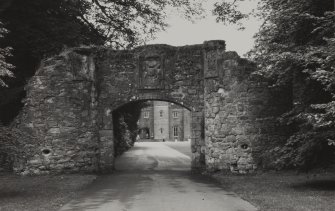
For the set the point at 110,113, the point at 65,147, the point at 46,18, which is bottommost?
the point at 65,147

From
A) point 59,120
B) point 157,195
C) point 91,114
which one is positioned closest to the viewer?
point 157,195

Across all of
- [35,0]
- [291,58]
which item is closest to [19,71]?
[35,0]

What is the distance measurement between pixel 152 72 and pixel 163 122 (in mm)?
57158

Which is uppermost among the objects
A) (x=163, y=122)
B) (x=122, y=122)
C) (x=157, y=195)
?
(x=163, y=122)

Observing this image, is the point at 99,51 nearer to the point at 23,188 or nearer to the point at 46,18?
the point at 46,18

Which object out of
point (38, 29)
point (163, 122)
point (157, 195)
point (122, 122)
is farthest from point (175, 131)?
point (157, 195)

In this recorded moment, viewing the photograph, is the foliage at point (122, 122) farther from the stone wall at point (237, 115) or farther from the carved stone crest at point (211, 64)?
the stone wall at point (237, 115)

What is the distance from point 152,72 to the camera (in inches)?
720

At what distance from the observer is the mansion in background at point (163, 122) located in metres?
74.4

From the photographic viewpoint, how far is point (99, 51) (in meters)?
18.4

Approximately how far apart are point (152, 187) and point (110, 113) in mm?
5808

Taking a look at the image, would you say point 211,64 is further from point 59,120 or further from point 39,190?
point 39,190

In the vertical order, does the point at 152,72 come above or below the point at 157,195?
above

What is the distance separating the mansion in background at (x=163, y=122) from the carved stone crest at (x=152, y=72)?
2196 inches
